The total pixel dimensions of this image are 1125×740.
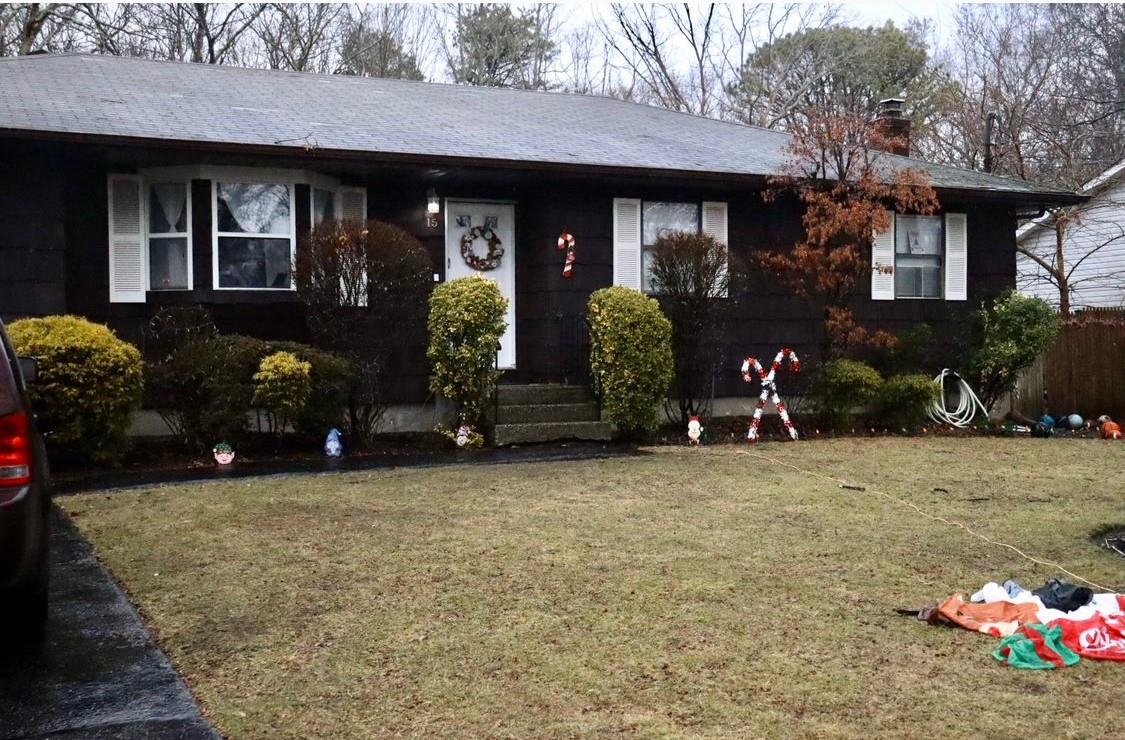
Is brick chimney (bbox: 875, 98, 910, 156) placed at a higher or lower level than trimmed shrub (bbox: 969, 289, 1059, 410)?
higher

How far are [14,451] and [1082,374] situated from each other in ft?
46.2

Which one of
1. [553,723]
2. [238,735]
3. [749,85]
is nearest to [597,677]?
[553,723]

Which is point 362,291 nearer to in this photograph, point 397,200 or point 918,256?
point 397,200

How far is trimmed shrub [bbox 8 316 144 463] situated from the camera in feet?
28.0

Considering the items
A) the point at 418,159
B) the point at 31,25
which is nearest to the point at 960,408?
the point at 418,159

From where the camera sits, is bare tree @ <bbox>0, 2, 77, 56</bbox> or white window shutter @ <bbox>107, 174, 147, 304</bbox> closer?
white window shutter @ <bbox>107, 174, 147, 304</bbox>

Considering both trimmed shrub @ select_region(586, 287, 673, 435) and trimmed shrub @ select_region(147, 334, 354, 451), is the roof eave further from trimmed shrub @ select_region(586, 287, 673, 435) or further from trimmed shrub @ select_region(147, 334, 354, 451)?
trimmed shrub @ select_region(147, 334, 354, 451)

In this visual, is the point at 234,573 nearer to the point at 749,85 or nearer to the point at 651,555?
the point at 651,555

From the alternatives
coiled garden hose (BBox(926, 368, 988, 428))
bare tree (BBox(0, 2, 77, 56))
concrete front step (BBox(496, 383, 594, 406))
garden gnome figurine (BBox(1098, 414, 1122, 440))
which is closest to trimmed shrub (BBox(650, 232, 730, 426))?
concrete front step (BBox(496, 383, 594, 406))

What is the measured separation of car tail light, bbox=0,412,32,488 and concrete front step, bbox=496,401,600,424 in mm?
7105

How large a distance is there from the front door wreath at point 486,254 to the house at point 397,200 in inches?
4.2

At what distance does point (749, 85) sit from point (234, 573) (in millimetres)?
29236

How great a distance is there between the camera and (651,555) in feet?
19.5

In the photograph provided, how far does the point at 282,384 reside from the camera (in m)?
9.56
